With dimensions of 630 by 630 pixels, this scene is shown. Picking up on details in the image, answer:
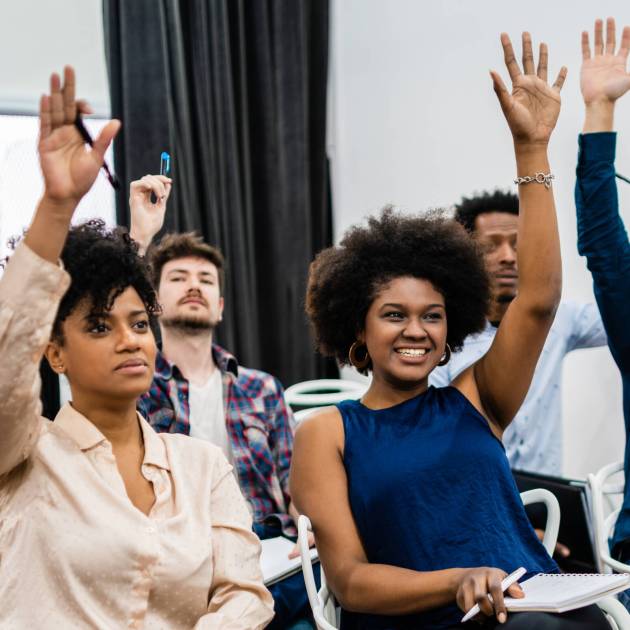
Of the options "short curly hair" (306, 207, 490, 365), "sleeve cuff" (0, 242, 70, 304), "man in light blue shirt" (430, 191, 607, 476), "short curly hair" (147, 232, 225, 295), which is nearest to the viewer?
"sleeve cuff" (0, 242, 70, 304)

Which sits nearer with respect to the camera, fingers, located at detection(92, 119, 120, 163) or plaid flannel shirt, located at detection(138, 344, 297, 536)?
fingers, located at detection(92, 119, 120, 163)

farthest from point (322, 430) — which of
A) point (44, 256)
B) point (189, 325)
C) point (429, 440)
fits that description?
point (189, 325)

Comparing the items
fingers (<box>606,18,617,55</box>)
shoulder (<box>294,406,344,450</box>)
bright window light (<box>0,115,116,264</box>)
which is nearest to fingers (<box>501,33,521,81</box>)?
fingers (<box>606,18,617,55</box>)

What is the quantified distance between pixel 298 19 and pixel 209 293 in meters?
1.75

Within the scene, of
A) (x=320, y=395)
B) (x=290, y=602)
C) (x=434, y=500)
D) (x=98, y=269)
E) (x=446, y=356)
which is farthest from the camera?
(x=320, y=395)

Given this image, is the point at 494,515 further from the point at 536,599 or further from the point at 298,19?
the point at 298,19

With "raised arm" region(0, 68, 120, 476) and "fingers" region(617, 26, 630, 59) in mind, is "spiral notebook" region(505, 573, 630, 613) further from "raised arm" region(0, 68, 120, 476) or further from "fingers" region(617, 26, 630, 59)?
"fingers" region(617, 26, 630, 59)

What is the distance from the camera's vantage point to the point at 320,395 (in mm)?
3383

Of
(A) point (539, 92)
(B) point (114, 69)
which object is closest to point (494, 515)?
(A) point (539, 92)

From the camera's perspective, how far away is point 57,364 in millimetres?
1335

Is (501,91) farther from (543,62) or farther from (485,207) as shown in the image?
(485,207)

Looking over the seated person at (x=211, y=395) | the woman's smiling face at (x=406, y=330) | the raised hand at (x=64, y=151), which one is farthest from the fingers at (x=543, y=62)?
the seated person at (x=211, y=395)

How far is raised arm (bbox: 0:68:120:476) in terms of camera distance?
3.44ft

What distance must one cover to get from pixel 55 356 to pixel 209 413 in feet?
4.43
